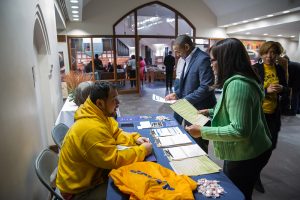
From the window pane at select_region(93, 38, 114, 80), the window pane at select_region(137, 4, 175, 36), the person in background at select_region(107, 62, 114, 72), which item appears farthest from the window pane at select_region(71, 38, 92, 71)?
the window pane at select_region(137, 4, 175, 36)

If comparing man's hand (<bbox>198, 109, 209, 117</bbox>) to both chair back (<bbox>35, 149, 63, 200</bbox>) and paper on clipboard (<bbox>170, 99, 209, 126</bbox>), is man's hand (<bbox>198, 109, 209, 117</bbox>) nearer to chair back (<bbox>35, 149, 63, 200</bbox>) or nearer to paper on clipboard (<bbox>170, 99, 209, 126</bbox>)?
paper on clipboard (<bbox>170, 99, 209, 126</bbox>)

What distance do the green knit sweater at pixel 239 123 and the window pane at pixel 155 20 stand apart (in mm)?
8094

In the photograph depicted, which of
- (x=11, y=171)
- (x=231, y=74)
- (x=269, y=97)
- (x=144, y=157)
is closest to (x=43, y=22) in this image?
(x=11, y=171)

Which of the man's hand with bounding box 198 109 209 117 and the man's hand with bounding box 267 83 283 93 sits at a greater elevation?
the man's hand with bounding box 267 83 283 93

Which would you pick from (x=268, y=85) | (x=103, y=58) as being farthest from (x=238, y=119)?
(x=103, y=58)

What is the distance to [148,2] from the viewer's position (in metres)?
8.22

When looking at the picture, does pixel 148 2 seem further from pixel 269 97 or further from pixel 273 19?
pixel 269 97

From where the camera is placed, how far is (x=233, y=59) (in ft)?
3.82

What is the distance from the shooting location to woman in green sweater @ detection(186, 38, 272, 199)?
3.52 feet

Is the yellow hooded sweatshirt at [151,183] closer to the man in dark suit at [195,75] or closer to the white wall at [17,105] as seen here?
the white wall at [17,105]

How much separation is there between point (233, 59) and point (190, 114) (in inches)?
23.9

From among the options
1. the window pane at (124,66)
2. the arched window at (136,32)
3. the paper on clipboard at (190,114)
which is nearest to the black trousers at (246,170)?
the paper on clipboard at (190,114)

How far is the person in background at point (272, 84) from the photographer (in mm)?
2098

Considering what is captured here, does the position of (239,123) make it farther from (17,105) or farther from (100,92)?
(17,105)
